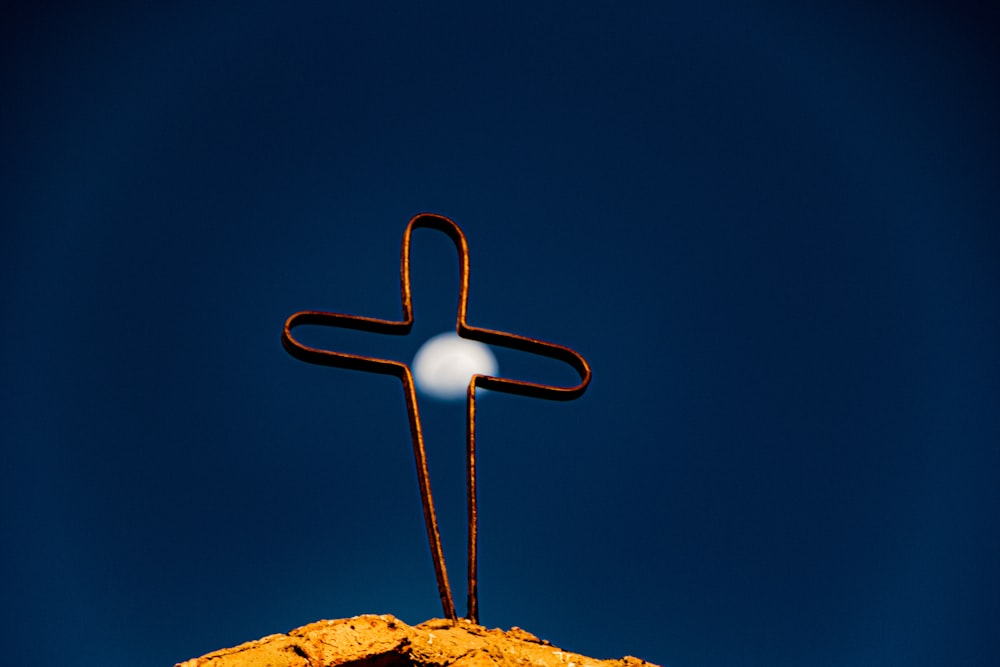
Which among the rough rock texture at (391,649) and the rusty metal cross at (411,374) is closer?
the rough rock texture at (391,649)

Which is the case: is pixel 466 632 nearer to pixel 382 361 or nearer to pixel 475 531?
pixel 475 531

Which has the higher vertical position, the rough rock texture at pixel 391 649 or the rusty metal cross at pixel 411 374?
the rusty metal cross at pixel 411 374

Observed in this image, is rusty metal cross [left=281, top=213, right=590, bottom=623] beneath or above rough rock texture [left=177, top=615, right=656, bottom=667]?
above

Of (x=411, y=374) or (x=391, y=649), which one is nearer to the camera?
(x=391, y=649)

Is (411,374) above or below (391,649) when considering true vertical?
above

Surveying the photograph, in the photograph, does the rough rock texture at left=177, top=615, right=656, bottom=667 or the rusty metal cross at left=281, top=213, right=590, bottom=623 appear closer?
the rough rock texture at left=177, top=615, right=656, bottom=667
